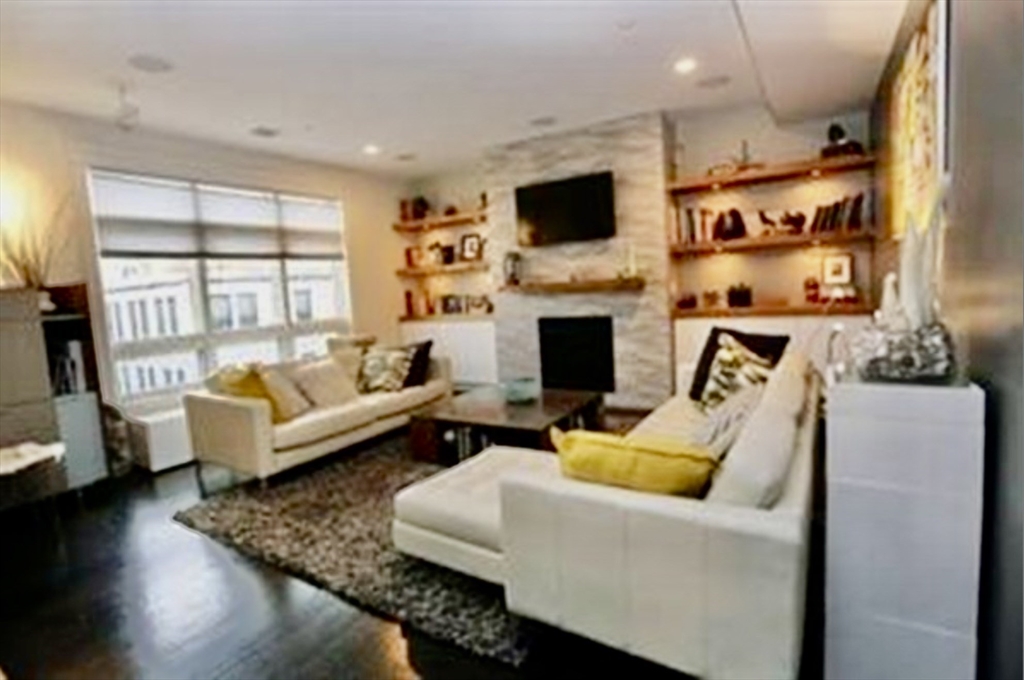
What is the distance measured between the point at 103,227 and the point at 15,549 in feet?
7.90

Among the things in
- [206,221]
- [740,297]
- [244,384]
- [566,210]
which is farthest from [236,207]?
[740,297]

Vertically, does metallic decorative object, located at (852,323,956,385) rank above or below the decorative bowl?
above

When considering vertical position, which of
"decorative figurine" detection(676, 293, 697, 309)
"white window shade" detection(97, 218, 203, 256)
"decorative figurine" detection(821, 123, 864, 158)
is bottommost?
"decorative figurine" detection(676, 293, 697, 309)

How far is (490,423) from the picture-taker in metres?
3.75

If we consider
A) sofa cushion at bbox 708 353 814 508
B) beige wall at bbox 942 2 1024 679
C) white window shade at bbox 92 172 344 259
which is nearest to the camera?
beige wall at bbox 942 2 1024 679

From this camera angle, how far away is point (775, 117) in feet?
16.5

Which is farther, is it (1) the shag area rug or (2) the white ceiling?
(2) the white ceiling

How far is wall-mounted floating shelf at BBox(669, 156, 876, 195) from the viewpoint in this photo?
186 inches

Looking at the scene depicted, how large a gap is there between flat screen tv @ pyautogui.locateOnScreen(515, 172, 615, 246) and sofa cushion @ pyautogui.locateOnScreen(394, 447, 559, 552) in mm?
3215

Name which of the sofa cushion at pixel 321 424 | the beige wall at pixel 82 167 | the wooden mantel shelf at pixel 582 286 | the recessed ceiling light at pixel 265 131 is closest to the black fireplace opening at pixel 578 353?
the wooden mantel shelf at pixel 582 286

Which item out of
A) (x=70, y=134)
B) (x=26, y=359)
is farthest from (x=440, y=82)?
(x=26, y=359)

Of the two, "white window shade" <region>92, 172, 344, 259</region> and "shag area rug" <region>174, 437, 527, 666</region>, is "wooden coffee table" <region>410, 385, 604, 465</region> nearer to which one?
"shag area rug" <region>174, 437, 527, 666</region>

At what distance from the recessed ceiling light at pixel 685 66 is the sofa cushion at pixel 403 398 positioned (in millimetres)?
3084

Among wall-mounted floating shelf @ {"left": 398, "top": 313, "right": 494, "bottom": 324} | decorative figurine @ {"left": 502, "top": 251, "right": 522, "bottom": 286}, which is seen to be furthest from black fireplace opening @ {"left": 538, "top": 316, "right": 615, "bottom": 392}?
wall-mounted floating shelf @ {"left": 398, "top": 313, "right": 494, "bottom": 324}
